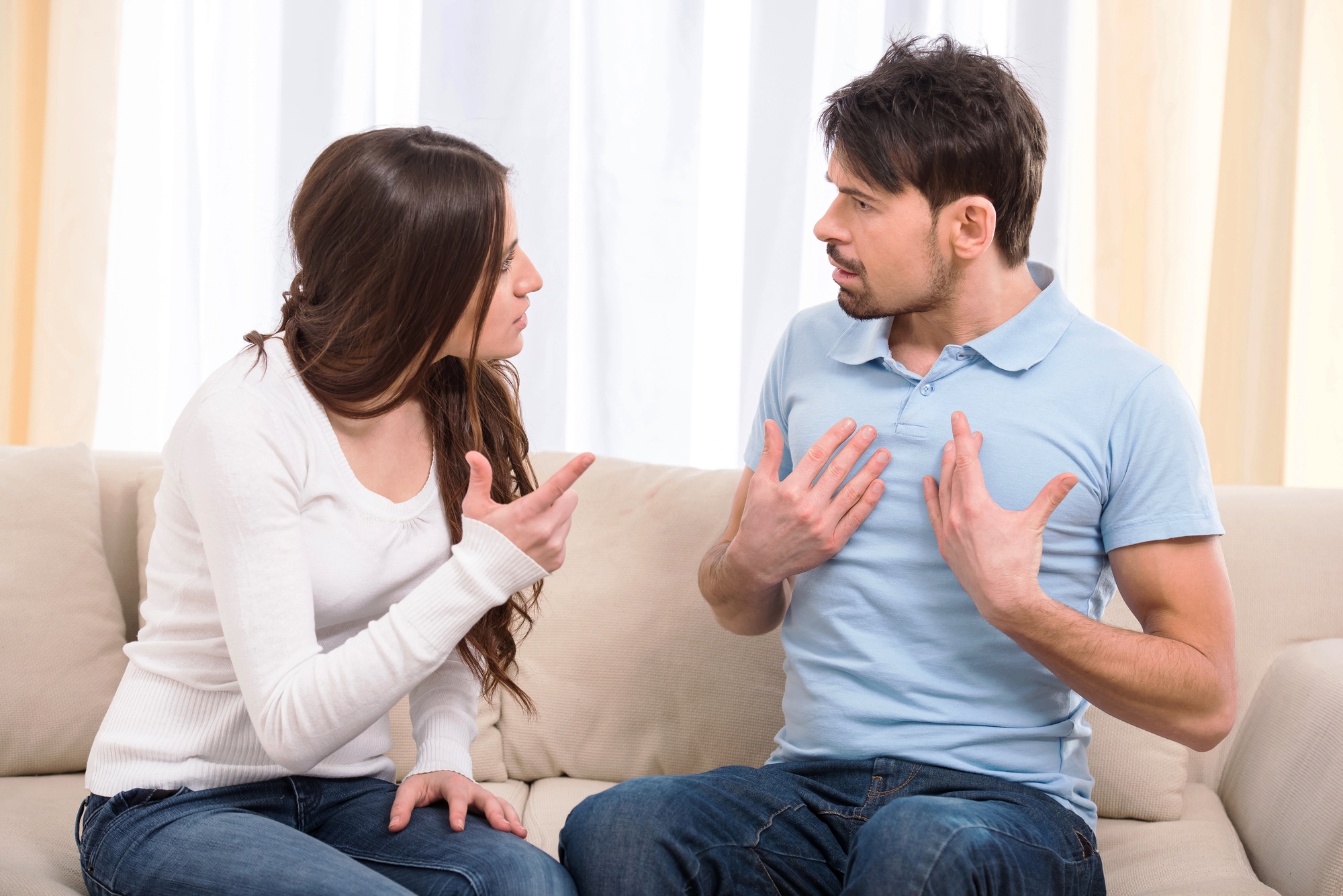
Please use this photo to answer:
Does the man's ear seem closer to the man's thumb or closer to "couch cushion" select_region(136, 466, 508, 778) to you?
the man's thumb

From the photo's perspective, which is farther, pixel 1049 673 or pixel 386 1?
pixel 386 1

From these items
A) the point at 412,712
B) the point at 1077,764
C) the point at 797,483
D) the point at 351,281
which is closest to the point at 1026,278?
the point at 797,483

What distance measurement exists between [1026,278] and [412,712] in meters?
0.95

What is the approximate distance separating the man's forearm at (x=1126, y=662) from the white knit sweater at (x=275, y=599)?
0.51 metres

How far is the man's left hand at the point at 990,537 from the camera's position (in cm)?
111

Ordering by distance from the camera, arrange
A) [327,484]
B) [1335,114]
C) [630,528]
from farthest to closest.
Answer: [1335,114]
[630,528]
[327,484]

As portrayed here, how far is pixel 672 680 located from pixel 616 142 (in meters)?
1.11

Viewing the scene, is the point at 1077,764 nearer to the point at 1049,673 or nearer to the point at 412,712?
the point at 1049,673

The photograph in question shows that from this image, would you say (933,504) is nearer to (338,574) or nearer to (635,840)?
(635,840)

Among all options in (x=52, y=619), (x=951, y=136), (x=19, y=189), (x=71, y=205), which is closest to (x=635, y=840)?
(x=951, y=136)

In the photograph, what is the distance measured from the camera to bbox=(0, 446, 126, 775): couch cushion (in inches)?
60.3

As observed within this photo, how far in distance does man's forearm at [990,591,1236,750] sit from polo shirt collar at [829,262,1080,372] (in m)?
0.30

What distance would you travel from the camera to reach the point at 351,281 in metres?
1.13

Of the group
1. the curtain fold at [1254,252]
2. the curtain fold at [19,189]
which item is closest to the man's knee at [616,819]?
the curtain fold at [1254,252]
